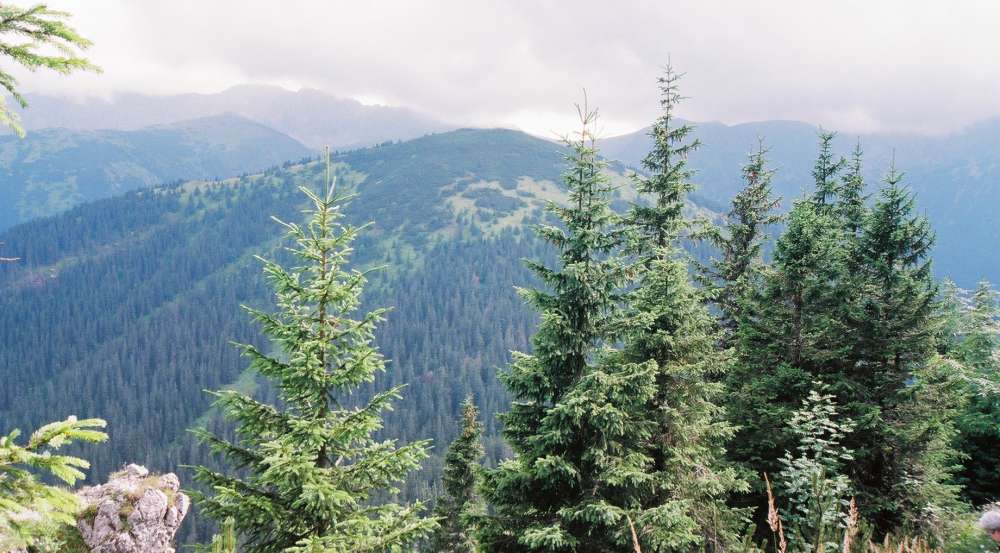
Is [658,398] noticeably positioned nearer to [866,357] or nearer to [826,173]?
[866,357]

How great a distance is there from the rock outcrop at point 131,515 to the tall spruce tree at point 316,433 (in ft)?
45.1

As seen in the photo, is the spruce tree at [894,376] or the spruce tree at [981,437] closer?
the spruce tree at [894,376]

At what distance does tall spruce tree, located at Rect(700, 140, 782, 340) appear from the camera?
24.3 m

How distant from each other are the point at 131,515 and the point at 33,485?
21.0 meters

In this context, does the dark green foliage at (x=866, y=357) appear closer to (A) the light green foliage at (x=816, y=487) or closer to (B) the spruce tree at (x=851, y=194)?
(A) the light green foliage at (x=816, y=487)

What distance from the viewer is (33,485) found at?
3.99m

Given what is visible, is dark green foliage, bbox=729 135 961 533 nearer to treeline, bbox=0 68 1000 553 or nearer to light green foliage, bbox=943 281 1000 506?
treeline, bbox=0 68 1000 553

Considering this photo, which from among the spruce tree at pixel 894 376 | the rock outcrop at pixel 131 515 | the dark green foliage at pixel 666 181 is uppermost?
the dark green foliage at pixel 666 181

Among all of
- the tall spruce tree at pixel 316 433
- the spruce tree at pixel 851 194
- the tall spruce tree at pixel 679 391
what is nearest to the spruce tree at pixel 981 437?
the spruce tree at pixel 851 194

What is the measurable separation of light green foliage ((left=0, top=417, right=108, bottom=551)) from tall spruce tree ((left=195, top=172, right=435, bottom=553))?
4.14 metres

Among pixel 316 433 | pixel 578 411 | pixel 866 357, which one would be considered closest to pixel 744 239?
pixel 866 357

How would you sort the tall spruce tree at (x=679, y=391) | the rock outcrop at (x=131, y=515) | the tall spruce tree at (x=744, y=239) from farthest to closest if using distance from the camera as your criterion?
the tall spruce tree at (x=744, y=239)
the rock outcrop at (x=131, y=515)
the tall spruce tree at (x=679, y=391)

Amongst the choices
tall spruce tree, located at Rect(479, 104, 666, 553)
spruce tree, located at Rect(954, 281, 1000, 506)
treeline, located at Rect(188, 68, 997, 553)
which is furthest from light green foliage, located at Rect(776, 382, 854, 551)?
spruce tree, located at Rect(954, 281, 1000, 506)

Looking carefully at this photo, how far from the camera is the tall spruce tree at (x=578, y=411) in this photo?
11469mm
